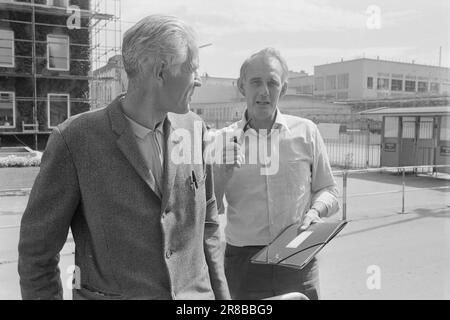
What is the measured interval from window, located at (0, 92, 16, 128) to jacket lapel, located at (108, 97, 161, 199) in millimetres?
18757

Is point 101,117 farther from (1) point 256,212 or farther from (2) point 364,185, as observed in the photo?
(2) point 364,185

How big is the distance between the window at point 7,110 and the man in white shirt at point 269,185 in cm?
1817

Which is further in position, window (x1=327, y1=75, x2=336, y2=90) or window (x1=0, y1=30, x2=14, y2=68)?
window (x1=327, y1=75, x2=336, y2=90)

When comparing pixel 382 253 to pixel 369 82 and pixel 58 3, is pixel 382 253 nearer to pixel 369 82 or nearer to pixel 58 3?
pixel 58 3

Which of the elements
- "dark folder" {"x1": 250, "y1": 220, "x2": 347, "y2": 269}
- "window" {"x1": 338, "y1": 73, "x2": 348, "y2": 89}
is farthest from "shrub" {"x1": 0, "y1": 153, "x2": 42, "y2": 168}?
"window" {"x1": 338, "y1": 73, "x2": 348, "y2": 89}

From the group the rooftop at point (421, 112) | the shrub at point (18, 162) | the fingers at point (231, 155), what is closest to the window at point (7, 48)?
the shrub at point (18, 162)

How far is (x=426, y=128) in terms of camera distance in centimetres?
1241

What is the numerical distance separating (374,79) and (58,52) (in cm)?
2123

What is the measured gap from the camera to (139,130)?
1269mm

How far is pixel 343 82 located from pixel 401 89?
870cm

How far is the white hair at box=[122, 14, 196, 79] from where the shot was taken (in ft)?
3.88

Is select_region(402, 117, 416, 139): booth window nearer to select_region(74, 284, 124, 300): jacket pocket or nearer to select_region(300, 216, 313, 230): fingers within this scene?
select_region(300, 216, 313, 230): fingers

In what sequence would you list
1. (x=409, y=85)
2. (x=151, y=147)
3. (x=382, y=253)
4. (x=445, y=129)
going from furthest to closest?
(x=409, y=85) → (x=445, y=129) → (x=382, y=253) → (x=151, y=147)

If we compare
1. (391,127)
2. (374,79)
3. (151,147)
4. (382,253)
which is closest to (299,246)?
(151,147)
